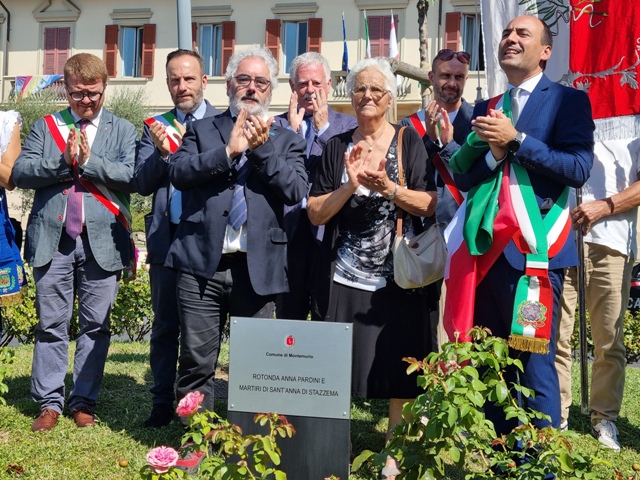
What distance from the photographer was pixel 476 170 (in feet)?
13.7

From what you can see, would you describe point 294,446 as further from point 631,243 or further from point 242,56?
point 631,243

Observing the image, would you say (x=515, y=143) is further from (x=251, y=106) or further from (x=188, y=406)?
(x=188, y=406)

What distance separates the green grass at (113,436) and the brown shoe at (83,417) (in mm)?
42

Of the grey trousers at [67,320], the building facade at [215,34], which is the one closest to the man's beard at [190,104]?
the grey trousers at [67,320]

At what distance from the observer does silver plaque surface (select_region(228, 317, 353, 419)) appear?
3838 millimetres

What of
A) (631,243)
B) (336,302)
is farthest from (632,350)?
(336,302)

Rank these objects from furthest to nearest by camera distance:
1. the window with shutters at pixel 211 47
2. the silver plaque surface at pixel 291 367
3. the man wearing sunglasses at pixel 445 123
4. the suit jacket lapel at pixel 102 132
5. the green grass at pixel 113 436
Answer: the window with shutters at pixel 211 47, the suit jacket lapel at pixel 102 132, the man wearing sunglasses at pixel 445 123, the green grass at pixel 113 436, the silver plaque surface at pixel 291 367

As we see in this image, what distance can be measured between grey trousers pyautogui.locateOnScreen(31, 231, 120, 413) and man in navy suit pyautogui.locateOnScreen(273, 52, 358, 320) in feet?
3.68

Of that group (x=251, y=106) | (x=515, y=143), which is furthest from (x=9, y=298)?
(x=515, y=143)

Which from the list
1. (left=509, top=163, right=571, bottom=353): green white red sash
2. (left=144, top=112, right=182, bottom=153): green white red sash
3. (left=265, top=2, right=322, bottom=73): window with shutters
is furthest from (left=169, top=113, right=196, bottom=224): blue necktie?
(left=265, top=2, right=322, bottom=73): window with shutters

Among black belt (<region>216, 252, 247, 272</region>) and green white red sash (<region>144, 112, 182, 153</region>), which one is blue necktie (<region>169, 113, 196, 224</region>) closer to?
green white red sash (<region>144, 112, 182, 153</region>)

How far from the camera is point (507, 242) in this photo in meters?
4.04

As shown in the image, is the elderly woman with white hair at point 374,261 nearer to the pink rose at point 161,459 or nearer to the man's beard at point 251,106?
the man's beard at point 251,106

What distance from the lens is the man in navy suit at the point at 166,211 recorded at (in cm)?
514
